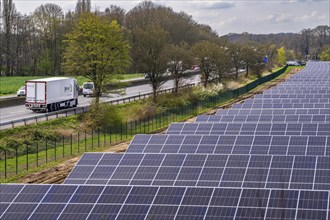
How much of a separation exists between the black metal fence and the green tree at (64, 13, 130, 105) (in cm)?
725

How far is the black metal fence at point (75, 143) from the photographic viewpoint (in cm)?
3819

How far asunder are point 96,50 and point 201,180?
3791cm

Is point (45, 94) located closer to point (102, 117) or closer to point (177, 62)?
point (102, 117)

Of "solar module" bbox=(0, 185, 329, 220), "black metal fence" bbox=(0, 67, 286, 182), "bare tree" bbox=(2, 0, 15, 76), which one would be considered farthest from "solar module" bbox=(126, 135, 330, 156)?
"bare tree" bbox=(2, 0, 15, 76)

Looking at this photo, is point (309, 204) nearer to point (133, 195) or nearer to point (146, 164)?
point (133, 195)

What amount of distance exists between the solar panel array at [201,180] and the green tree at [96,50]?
20425 millimetres

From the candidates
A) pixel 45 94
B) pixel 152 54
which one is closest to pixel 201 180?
pixel 45 94

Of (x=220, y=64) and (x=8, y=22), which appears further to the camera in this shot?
(x=8, y=22)

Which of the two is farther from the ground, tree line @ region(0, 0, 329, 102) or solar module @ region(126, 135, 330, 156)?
tree line @ region(0, 0, 329, 102)

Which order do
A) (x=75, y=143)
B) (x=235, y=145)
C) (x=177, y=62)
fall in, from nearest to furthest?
(x=235, y=145), (x=75, y=143), (x=177, y=62)

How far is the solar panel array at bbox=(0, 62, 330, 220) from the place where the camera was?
17.0m

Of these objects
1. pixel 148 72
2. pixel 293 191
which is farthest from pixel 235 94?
pixel 293 191

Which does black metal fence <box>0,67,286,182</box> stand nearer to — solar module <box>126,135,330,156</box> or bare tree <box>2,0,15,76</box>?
solar module <box>126,135,330,156</box>

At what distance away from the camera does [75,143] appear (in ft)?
153
